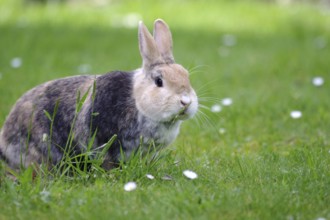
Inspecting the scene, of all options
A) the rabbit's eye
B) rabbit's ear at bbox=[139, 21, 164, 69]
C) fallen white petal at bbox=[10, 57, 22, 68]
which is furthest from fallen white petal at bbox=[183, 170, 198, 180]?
fallen white petal at bbox=[10, 57, 22, 68]

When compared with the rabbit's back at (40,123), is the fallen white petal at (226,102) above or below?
below

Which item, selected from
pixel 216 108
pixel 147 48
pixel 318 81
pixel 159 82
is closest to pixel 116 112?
pixel 159 82

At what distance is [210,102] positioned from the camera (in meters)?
5.82

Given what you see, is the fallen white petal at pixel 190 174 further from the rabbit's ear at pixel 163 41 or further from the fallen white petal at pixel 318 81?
the fallen white petal at pixel 318 81

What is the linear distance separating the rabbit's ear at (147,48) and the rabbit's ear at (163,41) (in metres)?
0.13

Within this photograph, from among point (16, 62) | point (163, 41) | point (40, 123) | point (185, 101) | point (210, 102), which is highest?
point (163, 41)

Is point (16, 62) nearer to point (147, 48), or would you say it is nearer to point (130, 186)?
point (147, 48)

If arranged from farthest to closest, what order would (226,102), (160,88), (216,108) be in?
(226,102), (216,108), (160,88)

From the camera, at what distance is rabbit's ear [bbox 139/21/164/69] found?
3900 mm

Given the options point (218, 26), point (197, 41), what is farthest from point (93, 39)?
point (218, 26)

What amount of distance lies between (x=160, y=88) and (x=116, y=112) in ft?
1.21

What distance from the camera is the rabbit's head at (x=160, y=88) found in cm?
367

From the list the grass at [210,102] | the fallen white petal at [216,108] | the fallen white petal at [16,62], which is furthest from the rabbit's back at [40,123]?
the fallen white petal at [16,62]

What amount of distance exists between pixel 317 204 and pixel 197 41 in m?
5.36
